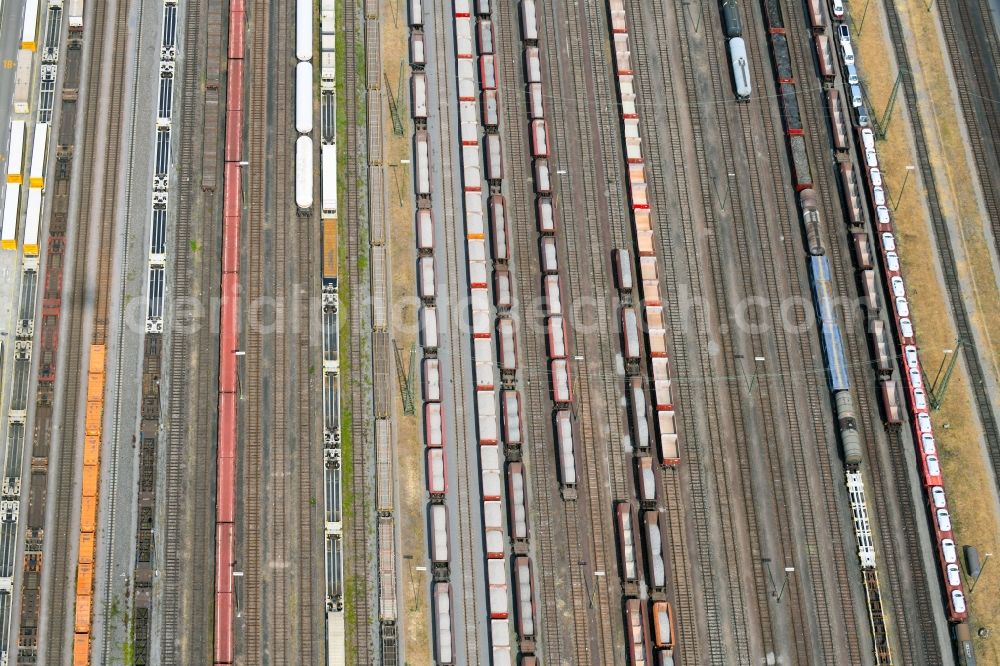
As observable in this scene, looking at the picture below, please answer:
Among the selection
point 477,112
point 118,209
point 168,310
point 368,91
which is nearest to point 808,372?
point 477,112

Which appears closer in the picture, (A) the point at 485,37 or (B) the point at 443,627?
(B) the point at 443,627

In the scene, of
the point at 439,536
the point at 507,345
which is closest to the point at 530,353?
the point at 507,345

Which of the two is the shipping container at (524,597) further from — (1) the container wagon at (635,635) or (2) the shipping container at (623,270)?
(2) the shipping container at (623,270)

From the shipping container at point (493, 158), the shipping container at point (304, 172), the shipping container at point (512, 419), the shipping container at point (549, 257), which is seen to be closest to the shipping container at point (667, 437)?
the shipping container at point (512, 419)

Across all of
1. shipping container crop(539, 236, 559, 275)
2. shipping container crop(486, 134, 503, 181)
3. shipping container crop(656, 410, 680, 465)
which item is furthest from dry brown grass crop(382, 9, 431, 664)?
shipping container crop(656, 410, 680, 465)

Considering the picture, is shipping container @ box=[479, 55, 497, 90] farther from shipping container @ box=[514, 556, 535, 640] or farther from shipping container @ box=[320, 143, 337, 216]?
shipping container @ box=[514, 556, 535, 640]

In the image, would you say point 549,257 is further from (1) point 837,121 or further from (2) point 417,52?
(1) point 837,121
